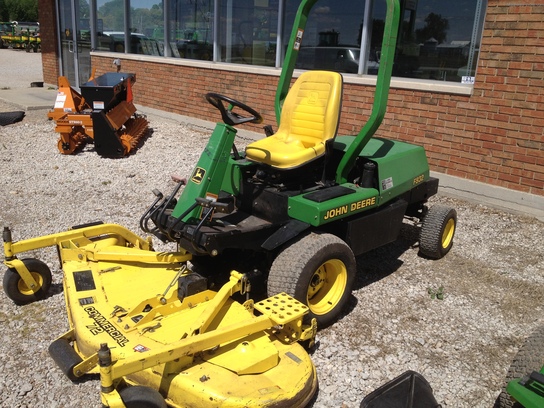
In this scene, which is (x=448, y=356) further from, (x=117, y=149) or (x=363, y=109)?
(x=117, y=149)

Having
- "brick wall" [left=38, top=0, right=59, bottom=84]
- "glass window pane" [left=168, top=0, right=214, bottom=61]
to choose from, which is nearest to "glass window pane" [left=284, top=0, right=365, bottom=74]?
"glass window pane" [left=168, top=0, right=214, bottom=61]

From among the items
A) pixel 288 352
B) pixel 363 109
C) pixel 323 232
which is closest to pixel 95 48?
pixel 363 109

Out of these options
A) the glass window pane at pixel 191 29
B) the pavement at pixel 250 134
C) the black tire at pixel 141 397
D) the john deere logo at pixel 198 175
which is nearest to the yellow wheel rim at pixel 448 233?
the pavement at pixel 250 134

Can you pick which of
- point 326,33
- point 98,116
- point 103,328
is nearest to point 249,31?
point 326,33

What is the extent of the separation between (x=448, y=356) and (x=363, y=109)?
435cm

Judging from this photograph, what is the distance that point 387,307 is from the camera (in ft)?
12.6

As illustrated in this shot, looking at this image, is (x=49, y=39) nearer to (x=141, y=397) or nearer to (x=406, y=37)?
(x=406, y=37)

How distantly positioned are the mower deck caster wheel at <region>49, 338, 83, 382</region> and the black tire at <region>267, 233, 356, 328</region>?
1.20 m

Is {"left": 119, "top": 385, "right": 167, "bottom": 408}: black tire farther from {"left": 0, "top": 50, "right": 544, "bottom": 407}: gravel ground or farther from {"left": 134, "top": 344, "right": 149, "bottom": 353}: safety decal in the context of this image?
{"left": 0, "top": 50, "right": 544, "bottom": 407}: gravel ground

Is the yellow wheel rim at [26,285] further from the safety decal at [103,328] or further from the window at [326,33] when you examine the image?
the window at [326,33]

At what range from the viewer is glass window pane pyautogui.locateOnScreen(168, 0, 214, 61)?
30.8 feet

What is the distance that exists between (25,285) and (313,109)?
98.6 inches

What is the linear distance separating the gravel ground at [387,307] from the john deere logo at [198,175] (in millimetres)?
1308

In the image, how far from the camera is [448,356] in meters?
3.28
